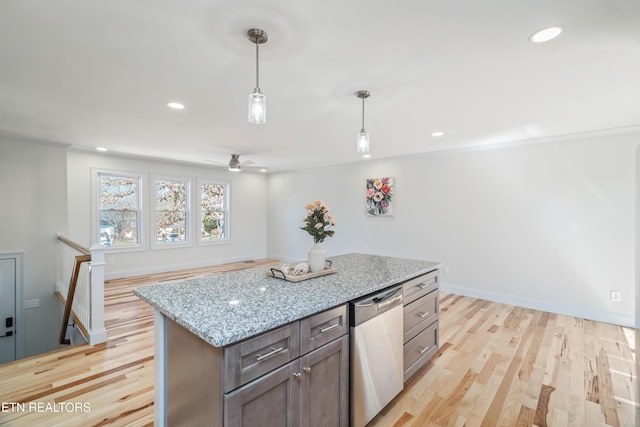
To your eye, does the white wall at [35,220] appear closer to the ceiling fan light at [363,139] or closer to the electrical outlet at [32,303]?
the electrical outlet at [32,303]

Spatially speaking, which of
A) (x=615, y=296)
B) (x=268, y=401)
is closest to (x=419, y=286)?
(x=268, y=401)

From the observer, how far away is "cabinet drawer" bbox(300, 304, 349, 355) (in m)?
1.42

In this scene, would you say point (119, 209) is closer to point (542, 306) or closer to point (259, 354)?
point (259, 354)

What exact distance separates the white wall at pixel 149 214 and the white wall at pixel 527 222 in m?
3.23

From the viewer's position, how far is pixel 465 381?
92.7 inches

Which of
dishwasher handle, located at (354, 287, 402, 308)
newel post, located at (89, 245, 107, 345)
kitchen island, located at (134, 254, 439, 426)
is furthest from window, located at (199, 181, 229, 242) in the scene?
dishwasher handle, located at (354, 287, 402, 308)

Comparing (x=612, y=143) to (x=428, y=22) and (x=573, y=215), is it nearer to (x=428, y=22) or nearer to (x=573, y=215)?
(x=573, y=215)

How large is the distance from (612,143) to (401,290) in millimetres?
3492

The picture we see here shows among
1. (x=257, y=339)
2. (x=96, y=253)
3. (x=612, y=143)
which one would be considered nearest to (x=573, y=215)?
(x=612, y=143)

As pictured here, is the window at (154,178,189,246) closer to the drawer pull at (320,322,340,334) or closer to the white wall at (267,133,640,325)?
the white wall at (267,133,640,325)

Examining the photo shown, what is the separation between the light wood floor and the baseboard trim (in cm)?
13

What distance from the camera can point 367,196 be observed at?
5758 millimetres

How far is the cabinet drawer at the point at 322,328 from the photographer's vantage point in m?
1.42

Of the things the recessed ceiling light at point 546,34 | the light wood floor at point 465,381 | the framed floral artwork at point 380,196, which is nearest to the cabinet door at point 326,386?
the light wood floor at point 465,381
